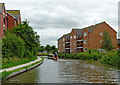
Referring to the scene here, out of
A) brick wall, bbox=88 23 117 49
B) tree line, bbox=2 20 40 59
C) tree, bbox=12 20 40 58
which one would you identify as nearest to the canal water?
tree line, bbox=2 20 40 59

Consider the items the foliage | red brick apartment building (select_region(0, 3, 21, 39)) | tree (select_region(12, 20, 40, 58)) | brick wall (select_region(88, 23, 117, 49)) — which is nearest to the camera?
the foliage

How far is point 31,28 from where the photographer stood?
33562mm

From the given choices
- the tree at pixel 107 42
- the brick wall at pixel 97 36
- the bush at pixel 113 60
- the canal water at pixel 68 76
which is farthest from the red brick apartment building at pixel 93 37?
the canal water at pixel 68 76

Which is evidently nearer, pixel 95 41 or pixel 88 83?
pixel 88 83

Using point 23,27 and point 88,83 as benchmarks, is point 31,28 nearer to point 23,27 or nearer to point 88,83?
point 23,27

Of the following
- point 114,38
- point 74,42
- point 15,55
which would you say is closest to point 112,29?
point 114,38

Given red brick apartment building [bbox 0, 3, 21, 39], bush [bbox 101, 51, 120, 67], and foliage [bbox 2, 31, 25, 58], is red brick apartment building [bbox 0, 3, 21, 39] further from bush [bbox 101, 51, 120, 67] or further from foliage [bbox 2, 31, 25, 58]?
bush [bbox 101, 51, 120, 67]

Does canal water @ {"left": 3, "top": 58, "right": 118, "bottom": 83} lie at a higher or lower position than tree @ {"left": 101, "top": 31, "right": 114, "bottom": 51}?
lower

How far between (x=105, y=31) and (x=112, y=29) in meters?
5.70

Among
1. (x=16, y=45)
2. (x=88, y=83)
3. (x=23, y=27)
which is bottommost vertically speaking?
(x=88, y=83)

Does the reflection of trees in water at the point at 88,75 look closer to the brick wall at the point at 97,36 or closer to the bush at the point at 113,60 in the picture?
the bush at the point at 113,60

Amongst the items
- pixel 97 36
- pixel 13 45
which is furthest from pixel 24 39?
pixel 97 36

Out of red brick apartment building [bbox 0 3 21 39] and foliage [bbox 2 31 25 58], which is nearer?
foliage [bbox 2 31 25 58]

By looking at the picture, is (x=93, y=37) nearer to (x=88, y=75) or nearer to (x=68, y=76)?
(x=88, y=75)
